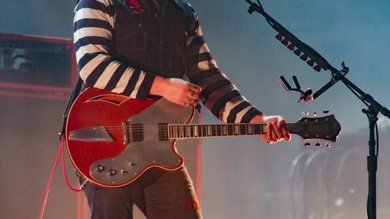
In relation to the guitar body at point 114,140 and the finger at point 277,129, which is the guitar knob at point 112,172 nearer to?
the guitar body at point 114,140

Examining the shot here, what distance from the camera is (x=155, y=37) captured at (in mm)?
1930

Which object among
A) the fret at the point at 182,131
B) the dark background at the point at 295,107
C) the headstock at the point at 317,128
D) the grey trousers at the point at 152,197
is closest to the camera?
the grey trousers at the point at 152,197

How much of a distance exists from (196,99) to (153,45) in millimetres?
229

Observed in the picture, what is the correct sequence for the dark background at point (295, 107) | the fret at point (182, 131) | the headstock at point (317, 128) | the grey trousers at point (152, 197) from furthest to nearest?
the dark background at point (295, 107), the headstock at point (317, 128), the fret at point (182, 131), the grey trousers at point (152, 197)

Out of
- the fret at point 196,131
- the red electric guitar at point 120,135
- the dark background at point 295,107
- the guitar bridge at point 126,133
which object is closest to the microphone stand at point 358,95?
the fret at point 196,131

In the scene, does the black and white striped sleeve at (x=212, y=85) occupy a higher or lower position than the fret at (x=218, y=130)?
higher

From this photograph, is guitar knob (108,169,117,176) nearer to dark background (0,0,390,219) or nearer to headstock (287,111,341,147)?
headstock (287,111,341,147)

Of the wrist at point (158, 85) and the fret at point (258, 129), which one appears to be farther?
the fret at point (258, 129)

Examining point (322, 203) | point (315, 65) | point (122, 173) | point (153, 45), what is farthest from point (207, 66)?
point (322, 203)

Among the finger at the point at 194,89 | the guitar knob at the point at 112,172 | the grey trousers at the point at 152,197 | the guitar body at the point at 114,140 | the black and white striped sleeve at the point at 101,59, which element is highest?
the black and white striped sleeve at the point at 101,59

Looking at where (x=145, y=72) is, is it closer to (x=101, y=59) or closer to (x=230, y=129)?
(x=101, y=59)

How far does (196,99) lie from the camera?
72.4 inches

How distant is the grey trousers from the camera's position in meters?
1.75

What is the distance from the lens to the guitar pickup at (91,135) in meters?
1.78
